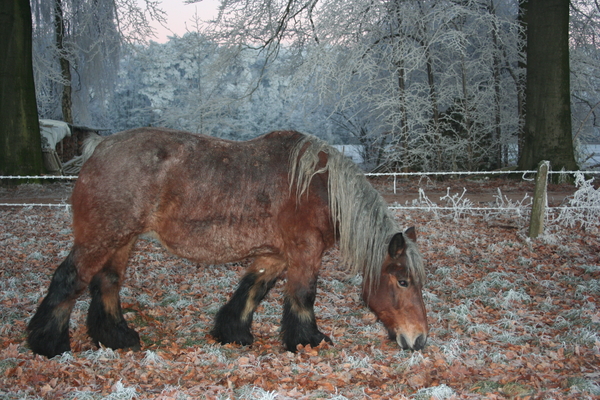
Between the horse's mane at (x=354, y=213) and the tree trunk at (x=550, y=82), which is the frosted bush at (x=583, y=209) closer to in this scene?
the tree trunk at (x=550, y=82)

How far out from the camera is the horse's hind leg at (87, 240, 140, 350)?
12.3 feet

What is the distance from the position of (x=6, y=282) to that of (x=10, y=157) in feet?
22.7

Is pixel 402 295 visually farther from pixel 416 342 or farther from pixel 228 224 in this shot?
pixel 228 224

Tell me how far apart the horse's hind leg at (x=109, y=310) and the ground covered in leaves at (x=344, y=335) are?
140mm

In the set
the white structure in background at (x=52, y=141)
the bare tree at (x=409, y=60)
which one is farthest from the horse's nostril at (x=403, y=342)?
the white structure in background at (x=52, y=141)

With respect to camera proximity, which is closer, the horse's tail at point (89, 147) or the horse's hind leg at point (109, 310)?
the horse's hind leg at point (109, 310)

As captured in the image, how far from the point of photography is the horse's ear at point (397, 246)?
11.1 ft

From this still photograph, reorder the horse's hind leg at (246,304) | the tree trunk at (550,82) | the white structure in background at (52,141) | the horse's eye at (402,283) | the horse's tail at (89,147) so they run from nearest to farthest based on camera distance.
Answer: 1. the horse's eye at (402,283)
2. the horse's tail at (89,147)
3. the horse's hind leg at (246,304)
4. the tree trunk at (550,82)
5. the white structure in background at (52,141)

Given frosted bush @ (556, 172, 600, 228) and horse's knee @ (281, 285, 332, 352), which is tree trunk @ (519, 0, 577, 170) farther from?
horse's knee @ (281, 285, 332, 352)

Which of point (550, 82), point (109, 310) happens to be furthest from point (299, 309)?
point (550, 82)

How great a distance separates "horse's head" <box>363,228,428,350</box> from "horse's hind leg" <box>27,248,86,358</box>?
2309mm

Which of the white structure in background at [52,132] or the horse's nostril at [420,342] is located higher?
the white structure in background at [52,132]

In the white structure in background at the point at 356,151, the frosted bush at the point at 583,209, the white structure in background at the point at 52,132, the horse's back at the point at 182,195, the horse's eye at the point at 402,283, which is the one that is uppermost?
the white structure in background at the point at 52,132

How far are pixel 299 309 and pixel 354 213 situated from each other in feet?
2.94
